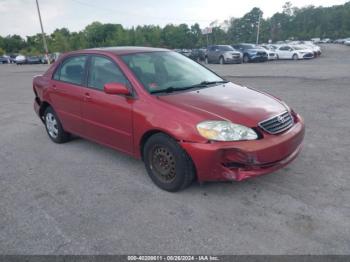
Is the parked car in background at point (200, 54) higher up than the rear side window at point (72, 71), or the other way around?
the rear side window at point (72, 71)

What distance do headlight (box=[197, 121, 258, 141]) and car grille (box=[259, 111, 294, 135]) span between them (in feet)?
0.67

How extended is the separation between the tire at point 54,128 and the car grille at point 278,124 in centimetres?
346

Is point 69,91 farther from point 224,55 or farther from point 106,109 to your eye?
point 224,55

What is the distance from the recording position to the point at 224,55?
25.5 metres

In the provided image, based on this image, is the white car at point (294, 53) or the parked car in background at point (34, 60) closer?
the white car at point (294, 53)

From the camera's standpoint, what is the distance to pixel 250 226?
2.95 m

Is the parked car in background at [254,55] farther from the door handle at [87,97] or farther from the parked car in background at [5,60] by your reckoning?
the parked car in background at [5,60]

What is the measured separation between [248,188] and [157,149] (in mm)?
1143

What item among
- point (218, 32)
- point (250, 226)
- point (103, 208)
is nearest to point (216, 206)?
point (250, 226)

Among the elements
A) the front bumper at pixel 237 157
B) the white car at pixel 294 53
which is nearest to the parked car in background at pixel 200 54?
the white car at pixel 294 53

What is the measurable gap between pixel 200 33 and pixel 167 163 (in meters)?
89.1

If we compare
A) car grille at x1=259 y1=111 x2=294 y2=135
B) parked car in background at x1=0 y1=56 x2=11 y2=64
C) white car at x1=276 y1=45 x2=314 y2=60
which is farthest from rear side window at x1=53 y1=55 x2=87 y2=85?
parked car in background at x1=0 y1=56 x2=11 y2=64

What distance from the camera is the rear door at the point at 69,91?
4.65 m

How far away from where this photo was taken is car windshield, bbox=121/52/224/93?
12.9 feet
